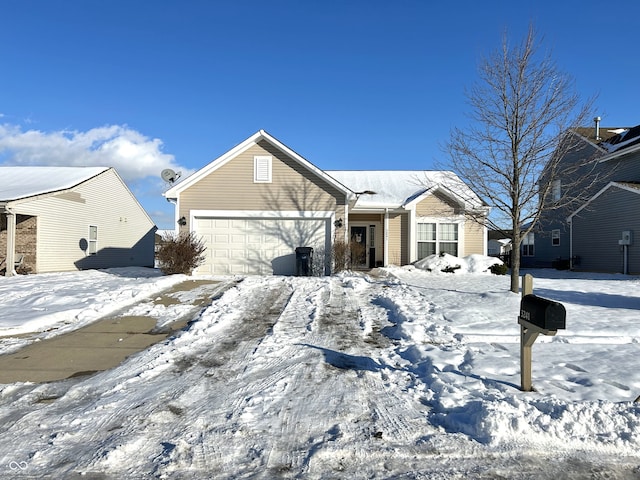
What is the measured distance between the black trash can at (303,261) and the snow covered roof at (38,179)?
1067 centimetres

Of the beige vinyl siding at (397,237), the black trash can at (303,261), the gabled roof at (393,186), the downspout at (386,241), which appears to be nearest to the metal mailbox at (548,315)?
the black trash can at (303,261)

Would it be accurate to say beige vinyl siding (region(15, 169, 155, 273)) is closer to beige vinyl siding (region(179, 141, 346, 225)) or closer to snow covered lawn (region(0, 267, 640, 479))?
beige vinyl siding (region(179, 141, 346, 225))

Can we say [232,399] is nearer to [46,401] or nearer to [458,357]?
[46,401]

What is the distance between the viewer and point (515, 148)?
9.06m

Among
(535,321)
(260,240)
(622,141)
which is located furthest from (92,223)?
(622,141)

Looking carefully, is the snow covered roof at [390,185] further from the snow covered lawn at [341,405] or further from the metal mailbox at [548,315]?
the metal mailbox at [548,315]

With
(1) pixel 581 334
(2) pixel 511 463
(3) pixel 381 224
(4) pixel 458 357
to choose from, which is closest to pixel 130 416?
(2) pixel 511 463

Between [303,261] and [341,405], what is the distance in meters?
10.5

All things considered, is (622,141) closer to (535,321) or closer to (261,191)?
(261,191)

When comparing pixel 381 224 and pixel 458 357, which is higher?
pixel 381 224

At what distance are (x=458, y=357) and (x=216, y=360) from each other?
118 inches

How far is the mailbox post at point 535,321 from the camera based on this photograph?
3486 millimetres

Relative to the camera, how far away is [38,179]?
19.1m

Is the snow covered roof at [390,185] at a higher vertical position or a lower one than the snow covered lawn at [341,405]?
higher
